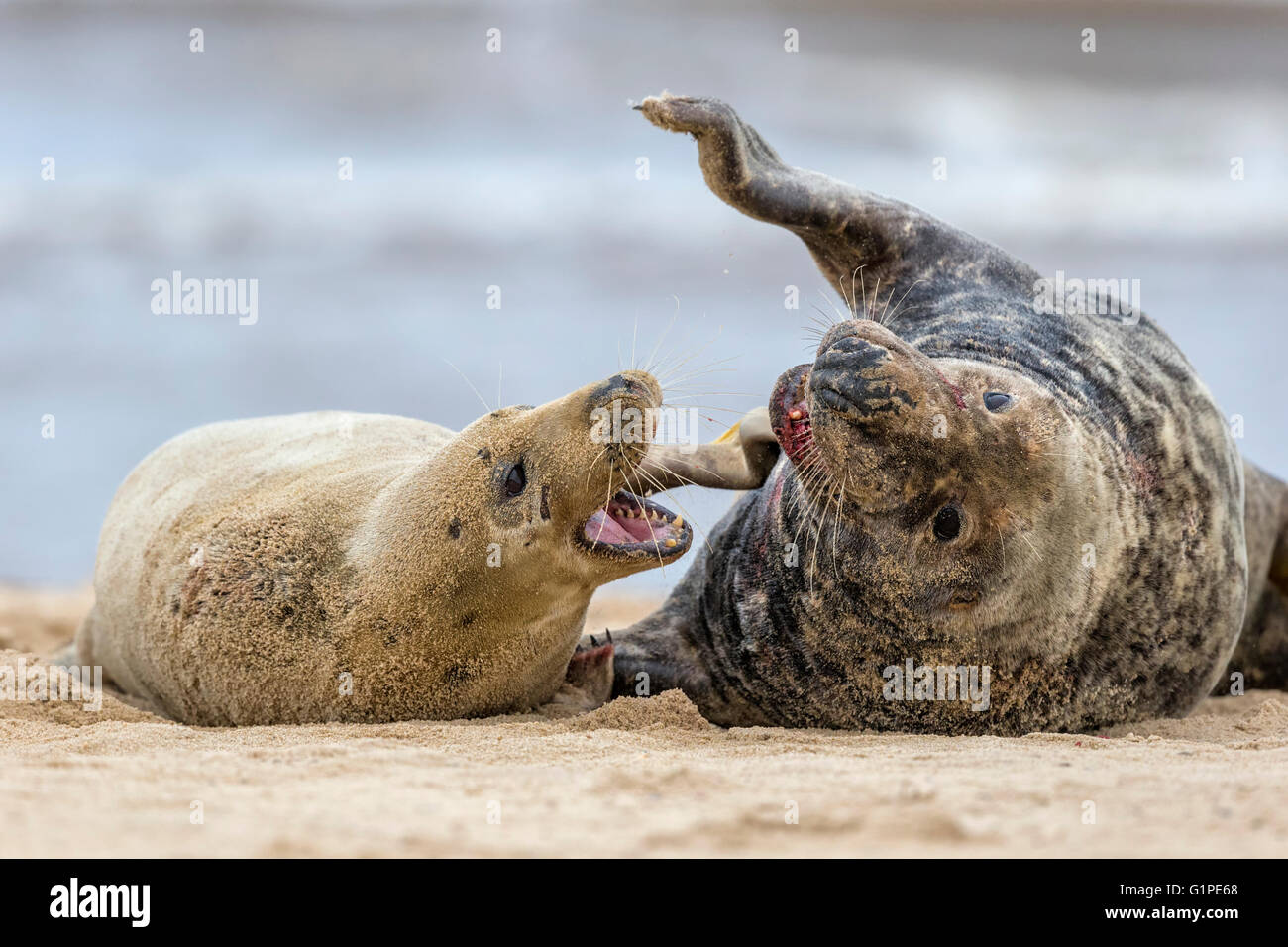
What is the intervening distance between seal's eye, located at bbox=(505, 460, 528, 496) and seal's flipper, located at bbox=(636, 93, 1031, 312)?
1.89 m

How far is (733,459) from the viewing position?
5230 millimetres

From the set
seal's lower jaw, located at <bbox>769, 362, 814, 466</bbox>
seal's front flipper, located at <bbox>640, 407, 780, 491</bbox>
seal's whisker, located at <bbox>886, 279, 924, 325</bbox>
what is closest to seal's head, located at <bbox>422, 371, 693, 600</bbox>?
seal's lower jaw, located at <bbox>769, 362, 814, 466</bbox>

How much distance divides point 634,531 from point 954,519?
0.94 metres

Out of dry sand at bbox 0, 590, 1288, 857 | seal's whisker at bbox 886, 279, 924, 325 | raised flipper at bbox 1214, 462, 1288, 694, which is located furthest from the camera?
raised flipper at bbox 1214, 462, 1288, 694

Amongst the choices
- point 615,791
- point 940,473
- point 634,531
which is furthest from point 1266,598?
point 615,791

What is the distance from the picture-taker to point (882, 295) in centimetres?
576

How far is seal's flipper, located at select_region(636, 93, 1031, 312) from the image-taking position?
5.62 metres

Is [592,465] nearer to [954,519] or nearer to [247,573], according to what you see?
[954,519]

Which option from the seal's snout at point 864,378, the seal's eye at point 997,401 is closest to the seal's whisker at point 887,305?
the seal's eye at point 997,401

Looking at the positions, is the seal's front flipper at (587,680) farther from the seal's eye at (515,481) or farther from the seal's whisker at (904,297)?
the seal's whisker at (904,297)

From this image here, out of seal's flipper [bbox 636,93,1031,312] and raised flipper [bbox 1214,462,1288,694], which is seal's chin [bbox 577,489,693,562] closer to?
seal's flipper [bbox 636,93,1031,312]
